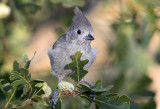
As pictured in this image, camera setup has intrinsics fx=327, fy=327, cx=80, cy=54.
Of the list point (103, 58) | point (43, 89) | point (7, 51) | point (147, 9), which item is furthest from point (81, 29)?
point (103, 58)

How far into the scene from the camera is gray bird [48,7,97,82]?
2.07m

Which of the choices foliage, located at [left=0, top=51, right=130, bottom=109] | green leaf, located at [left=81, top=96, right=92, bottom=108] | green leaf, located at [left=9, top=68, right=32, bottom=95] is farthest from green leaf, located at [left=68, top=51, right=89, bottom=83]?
green leaf, located at [left=9, top=68, right=32, bottom=95]

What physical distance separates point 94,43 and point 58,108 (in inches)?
150

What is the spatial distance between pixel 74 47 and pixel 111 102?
0.55m

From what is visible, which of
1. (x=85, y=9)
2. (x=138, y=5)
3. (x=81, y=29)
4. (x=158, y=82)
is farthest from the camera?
(x=158, y=82)

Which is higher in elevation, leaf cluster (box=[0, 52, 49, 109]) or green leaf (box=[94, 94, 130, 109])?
leaf cluster (box=[0, 52, 49, 109])

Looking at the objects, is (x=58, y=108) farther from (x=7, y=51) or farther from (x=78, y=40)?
(x=7, y=51)

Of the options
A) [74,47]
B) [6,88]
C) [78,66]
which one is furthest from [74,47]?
[6,88]

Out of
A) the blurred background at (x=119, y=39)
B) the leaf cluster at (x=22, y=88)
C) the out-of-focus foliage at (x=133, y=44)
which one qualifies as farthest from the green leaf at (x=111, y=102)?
the out-of-focus foliage at (x=133, y=44)

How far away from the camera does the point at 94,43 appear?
5453mm

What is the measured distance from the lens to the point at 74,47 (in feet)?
7.02

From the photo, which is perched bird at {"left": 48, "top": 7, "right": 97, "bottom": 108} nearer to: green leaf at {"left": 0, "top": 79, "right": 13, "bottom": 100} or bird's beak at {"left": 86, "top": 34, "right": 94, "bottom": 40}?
bird's beak at {"left": 86, "top": 34, "right": 94, "bottom": 40}

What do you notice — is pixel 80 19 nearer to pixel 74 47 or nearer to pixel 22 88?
pixel 74 47

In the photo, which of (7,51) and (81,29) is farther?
(7,51)
